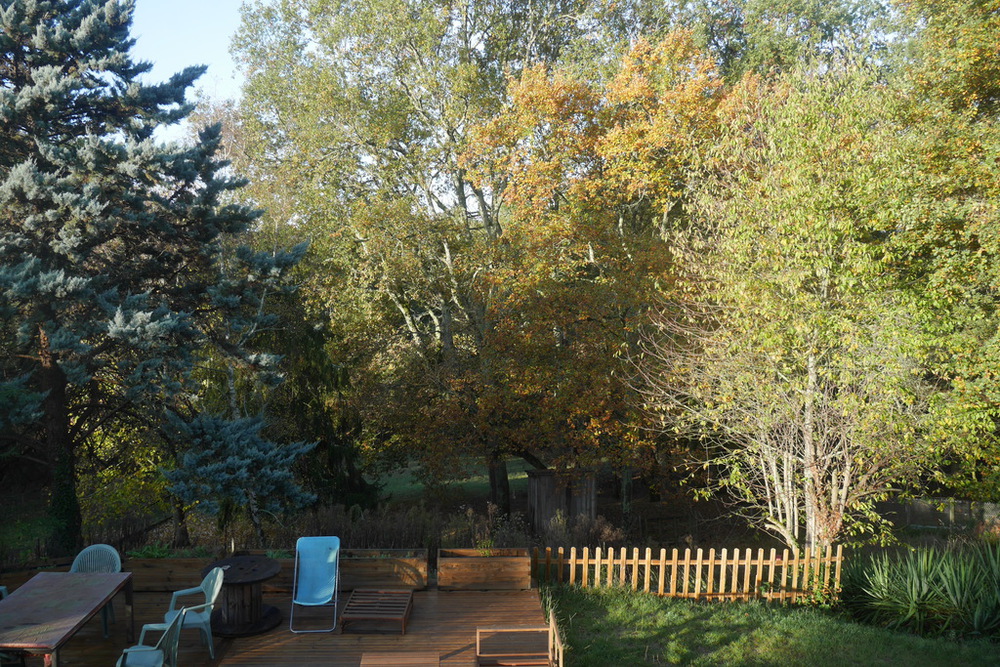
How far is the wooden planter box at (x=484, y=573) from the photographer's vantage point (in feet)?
27.8

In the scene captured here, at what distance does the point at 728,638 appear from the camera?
24.7ft

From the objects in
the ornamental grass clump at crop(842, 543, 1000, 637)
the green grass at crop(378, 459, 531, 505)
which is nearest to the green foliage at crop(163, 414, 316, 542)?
the green grass at crop(378, 459, 531, 505)

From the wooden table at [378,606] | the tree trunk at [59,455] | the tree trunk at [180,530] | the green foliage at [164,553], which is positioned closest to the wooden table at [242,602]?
the wooden table at [378,606]

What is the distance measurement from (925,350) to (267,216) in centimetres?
1668

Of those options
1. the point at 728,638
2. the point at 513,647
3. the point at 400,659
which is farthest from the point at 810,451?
the point at 400,659

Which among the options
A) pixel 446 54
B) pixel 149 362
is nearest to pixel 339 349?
pixel 149 362

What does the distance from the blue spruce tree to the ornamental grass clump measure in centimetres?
1033

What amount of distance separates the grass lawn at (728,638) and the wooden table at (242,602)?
3341mm

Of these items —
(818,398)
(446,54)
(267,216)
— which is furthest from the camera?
(446,54)

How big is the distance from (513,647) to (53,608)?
432cm

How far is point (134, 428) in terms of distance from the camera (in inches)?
515

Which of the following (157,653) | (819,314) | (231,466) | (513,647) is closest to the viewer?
(157,653)

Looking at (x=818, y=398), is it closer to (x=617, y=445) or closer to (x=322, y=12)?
(x=617, y=445)

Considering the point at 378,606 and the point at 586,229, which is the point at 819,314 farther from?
the point at 378,606
